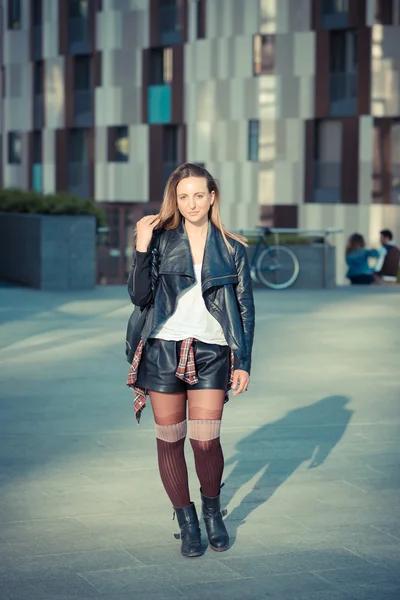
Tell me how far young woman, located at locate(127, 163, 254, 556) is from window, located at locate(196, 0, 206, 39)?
3969 centimetres

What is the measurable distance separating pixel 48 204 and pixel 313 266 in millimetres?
4848

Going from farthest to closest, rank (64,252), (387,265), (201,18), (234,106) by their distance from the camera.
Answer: (201,18) < (234,106) < (387,265) < (64,252)

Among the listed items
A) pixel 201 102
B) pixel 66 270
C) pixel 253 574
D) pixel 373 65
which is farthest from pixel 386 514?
pixel 201 102

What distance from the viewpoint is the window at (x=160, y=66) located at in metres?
46.9

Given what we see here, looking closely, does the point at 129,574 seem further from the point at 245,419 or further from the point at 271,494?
the point at 245,419

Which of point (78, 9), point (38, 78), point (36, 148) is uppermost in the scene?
point (78, 9)

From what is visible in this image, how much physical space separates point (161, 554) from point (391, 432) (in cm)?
342

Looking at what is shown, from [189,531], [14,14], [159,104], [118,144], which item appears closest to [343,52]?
[159,104]

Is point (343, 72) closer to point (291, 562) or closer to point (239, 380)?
point (239, 380)

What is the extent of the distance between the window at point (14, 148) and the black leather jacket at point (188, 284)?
5058 centimetres

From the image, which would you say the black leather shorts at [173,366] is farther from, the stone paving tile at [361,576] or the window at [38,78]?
the window at [38,78]

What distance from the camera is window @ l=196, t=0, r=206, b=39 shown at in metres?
44.6

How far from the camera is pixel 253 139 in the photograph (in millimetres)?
43906

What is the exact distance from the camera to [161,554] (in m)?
5.79
